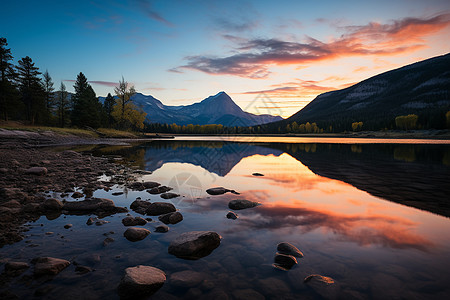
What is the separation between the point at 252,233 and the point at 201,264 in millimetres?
2475

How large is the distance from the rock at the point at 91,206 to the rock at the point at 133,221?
1421mm

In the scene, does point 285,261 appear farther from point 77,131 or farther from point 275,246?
point 77,131

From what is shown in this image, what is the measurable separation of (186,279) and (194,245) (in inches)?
47.8

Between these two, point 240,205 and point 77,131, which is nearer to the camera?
point 240,205

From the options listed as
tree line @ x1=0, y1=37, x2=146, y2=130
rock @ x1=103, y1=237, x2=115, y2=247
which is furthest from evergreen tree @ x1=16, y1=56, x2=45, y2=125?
rock @ x1=103, y1=237, x2=115, y2=247

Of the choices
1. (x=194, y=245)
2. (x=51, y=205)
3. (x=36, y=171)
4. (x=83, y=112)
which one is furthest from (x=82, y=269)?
(x=83, y=112)

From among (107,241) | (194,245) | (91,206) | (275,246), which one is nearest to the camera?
(194,245)

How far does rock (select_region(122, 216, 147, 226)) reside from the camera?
8188mm

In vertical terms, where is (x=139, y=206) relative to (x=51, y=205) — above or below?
below

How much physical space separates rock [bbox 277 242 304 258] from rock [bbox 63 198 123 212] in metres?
6.71

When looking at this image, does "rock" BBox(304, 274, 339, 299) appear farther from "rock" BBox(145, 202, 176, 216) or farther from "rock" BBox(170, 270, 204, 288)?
"rock" BBox(145, 202, 176, 216)

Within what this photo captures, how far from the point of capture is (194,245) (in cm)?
637

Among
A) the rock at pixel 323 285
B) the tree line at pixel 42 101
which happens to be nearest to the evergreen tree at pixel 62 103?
the tree line at pixel 42 101

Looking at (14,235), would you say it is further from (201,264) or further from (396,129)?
(396,129)
